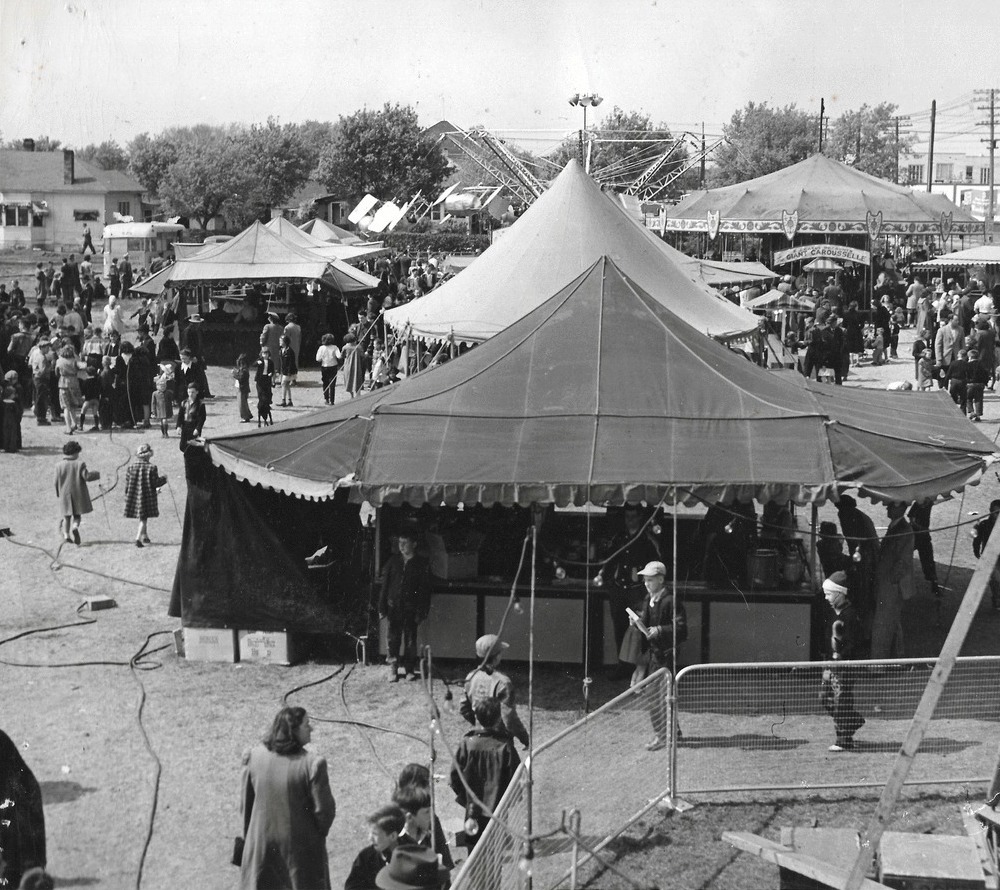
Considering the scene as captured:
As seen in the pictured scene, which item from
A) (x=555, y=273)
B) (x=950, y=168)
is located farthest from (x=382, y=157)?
(x=555, y=273)

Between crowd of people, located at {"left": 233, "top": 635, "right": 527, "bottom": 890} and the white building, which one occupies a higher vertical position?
the white building

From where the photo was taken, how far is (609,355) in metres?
11.9

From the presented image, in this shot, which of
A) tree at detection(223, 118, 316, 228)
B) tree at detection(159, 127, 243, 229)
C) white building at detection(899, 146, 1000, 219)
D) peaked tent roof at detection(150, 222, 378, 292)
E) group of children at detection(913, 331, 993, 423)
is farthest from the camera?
white building at detection(899, 146, 1000, 219)

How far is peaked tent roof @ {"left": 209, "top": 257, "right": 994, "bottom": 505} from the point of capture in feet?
35.0

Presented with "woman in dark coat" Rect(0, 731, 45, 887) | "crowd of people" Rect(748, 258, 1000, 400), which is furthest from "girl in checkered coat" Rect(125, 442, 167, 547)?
"crowd of people" Rect(748, 258, 1000, 400)

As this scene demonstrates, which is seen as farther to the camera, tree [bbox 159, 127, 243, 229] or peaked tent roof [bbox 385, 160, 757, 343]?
tree [bbox 159, 127, 243, 229]

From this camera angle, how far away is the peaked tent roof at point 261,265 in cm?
2955

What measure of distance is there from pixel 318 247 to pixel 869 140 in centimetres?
6890

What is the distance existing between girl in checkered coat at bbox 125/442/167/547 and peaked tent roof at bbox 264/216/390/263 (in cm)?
1782

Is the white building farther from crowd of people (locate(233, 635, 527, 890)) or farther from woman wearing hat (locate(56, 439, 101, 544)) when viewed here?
crowd of people (locate(233, 635, 527, 890))

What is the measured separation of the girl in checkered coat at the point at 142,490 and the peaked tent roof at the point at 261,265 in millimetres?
14400

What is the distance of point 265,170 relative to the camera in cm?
9331

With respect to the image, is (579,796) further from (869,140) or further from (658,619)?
(869,140)

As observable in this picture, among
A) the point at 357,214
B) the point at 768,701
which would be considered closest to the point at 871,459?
the point at 768,701
